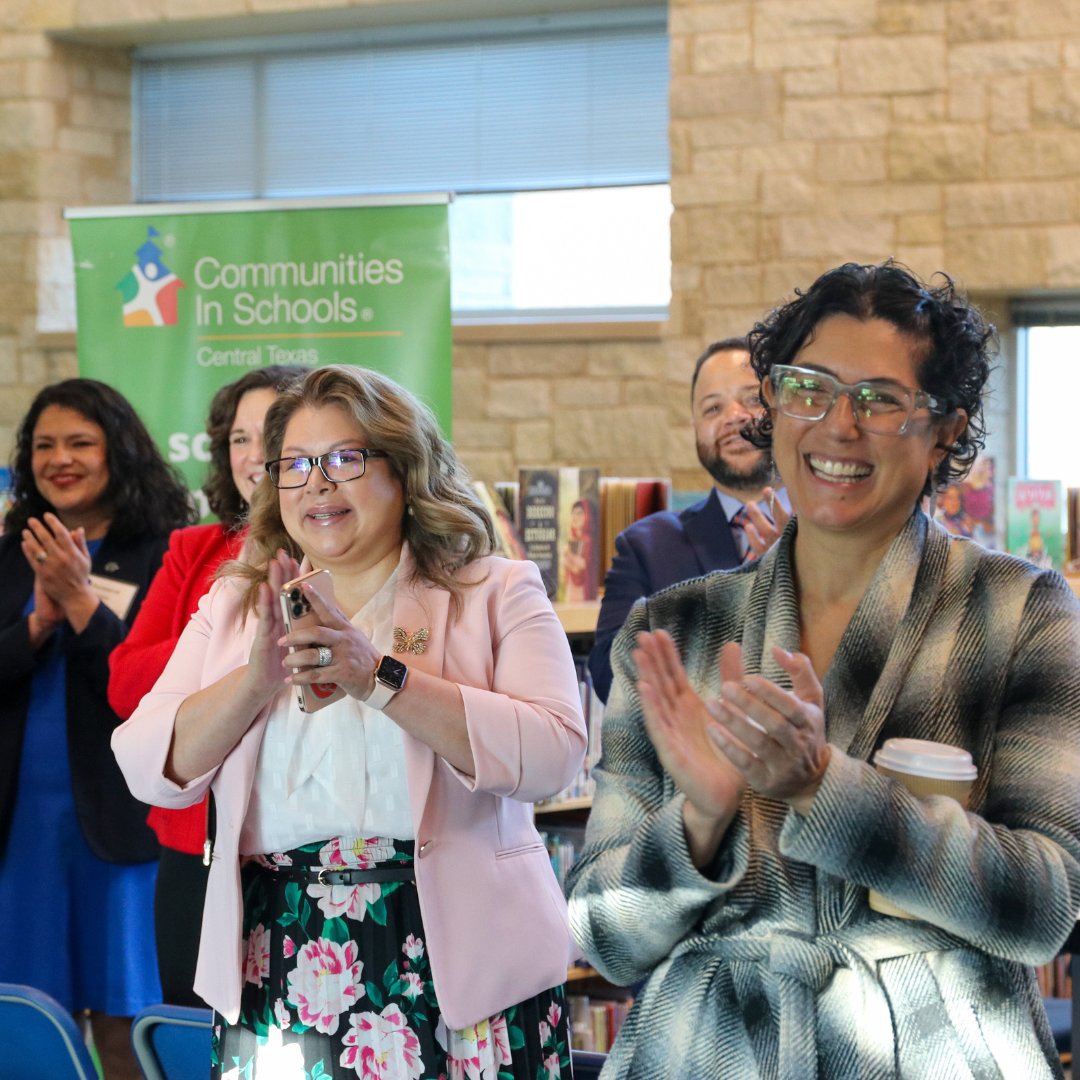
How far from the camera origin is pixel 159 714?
2004mm

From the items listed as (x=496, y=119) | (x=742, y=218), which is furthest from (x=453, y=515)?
(x=496, y=119)

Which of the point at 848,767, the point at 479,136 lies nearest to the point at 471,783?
the point at 848,767

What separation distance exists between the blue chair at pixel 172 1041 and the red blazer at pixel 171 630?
0.56 m

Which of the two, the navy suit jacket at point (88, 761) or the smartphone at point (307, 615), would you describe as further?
the navy suit jacket at point (88, 761)

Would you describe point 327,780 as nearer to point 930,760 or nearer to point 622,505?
point 930,760

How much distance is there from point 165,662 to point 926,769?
1.56 meters

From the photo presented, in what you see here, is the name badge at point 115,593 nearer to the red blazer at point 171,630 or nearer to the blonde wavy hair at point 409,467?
the red blazer at point 171,630

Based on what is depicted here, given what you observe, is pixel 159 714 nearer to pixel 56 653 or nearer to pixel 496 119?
pixel 56 653

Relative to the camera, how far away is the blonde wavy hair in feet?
6.77

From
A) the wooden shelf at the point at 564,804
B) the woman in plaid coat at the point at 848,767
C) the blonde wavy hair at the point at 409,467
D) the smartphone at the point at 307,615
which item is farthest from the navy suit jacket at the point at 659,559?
the woman in plaid coat at the point at 848,767

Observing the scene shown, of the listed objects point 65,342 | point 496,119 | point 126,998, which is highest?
point 496,119

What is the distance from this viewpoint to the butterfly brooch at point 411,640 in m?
1.99

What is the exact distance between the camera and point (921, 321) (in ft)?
4.73

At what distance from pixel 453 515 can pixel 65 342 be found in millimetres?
5942
